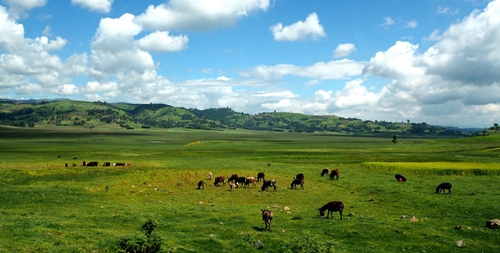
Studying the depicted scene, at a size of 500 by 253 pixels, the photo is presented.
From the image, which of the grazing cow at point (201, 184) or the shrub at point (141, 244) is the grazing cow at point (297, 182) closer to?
the grazing cow at point (201, 184)

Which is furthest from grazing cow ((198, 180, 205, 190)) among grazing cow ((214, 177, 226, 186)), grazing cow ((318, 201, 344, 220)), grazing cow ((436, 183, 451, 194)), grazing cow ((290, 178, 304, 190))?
grazing cow ((436, 183, 451, 194))

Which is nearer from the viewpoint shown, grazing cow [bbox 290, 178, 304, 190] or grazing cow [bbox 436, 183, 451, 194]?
grazing cow [bbox 436, 183, 451, 194]

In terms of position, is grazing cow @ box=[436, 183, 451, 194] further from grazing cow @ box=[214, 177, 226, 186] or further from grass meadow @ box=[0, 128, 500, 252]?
grazing cow @ box=[214, 177, 226, 186]

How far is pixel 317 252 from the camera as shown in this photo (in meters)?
14.3

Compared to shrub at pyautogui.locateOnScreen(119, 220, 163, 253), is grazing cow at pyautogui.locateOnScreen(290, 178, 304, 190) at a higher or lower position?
lower

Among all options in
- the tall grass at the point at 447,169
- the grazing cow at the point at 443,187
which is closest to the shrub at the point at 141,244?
the grazing cow at the point at 443,187

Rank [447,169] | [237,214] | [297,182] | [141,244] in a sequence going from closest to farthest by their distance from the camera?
[141,244], [237,214], [297,182], [447,169]

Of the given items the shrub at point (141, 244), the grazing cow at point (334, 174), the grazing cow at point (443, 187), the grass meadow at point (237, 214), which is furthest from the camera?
the grazing cow at point (334, 174)

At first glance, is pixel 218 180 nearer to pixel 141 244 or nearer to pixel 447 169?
pixel 141 244

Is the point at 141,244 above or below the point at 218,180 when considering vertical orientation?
above

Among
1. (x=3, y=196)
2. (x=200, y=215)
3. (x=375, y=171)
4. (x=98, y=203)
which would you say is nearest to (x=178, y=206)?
(x=200, y=215)

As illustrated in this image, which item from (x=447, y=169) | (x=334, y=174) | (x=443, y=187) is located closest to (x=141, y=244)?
(x=443, y=187)

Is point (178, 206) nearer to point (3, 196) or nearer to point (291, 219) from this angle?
point (291, 219)

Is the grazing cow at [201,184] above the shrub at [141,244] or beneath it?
beneath
